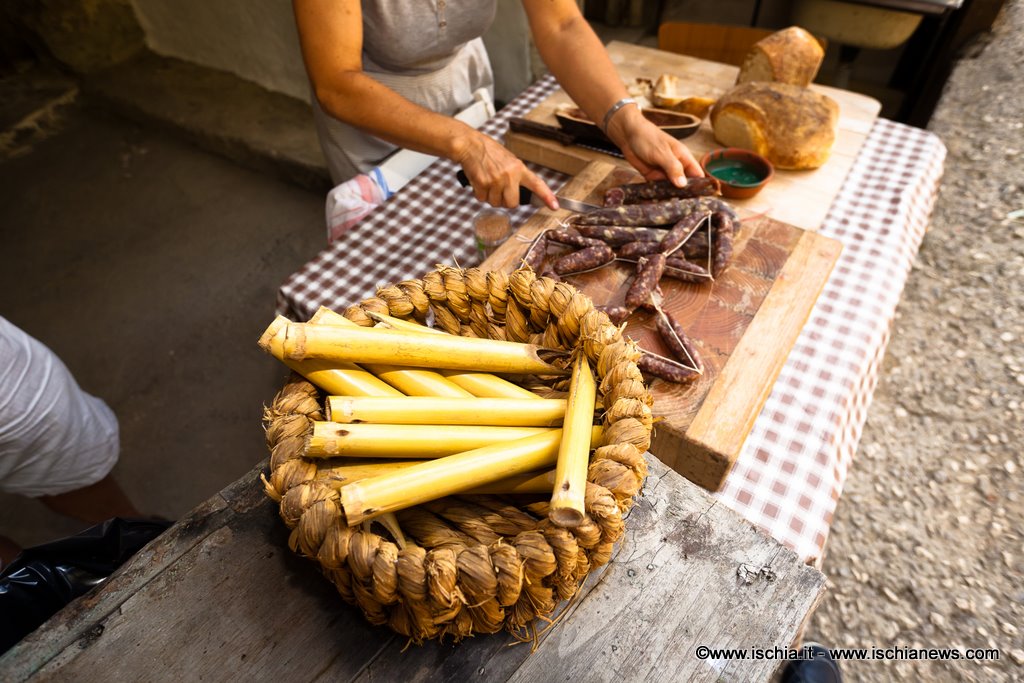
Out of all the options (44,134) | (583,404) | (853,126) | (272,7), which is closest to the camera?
(583,404)

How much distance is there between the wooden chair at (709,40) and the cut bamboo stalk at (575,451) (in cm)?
394

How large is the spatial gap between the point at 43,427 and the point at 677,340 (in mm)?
2632

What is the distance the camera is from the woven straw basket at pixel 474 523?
104 cm

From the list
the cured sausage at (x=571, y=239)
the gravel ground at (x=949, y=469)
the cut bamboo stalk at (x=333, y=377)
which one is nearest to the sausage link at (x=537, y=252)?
the cured sausage at (x=571, y=239)

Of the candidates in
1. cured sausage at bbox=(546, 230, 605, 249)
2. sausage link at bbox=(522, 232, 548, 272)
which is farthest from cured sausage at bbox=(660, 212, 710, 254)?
sausage link at bbox=(522, 232, 548, 272)

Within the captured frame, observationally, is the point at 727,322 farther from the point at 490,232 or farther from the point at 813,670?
the point at 813,670

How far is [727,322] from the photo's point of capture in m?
2.14

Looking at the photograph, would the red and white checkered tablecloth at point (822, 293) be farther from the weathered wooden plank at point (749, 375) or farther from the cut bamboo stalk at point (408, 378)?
the cut bamboo stalk at point (408, 378)

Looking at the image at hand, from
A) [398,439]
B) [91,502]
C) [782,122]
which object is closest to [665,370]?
[398,439]

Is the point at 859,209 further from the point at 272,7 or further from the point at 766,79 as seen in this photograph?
the point at 272,7

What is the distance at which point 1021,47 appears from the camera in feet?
18.2

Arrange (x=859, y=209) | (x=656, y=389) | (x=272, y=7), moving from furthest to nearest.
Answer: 1. (x=272, y=7)
2. (x=859, y=209)
3. (x=656, y=389)

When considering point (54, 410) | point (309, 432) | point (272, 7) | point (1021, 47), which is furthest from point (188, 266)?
point (1021, 47)

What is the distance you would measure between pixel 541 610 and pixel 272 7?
7.21 meters
